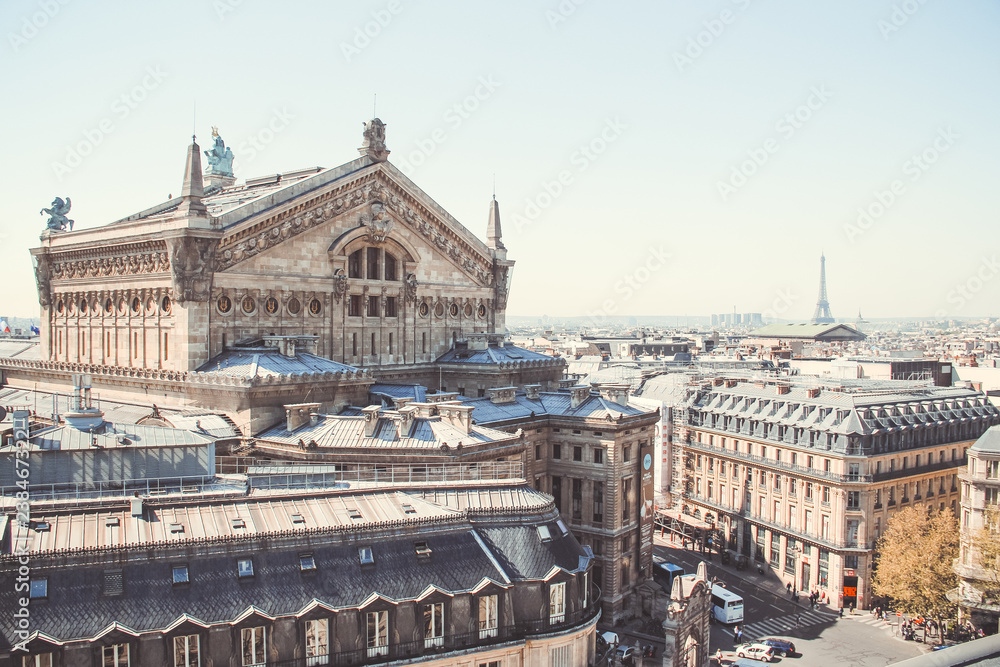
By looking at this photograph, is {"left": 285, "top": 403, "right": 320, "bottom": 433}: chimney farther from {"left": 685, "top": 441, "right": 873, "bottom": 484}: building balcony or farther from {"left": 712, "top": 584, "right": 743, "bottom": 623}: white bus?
{"left": 685, "top": 441, "right": 873, "bottom": 484}: building balcony

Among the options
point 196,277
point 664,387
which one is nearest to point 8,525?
point 196,277

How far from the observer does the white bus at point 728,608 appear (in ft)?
231

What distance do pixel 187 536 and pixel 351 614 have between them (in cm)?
718

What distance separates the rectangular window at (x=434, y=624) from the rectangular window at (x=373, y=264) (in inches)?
1533

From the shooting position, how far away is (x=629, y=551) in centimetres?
6806

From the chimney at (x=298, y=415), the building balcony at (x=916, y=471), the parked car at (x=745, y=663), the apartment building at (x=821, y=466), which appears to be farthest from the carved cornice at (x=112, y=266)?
the building balcony at (x=916, y=471)

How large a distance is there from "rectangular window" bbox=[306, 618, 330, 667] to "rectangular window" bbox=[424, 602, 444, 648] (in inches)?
169

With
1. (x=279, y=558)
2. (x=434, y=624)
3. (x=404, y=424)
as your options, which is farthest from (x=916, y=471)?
(x=279, y=558)

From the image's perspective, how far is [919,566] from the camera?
67.9m

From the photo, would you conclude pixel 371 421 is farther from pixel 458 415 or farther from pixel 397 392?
pixel 397 392

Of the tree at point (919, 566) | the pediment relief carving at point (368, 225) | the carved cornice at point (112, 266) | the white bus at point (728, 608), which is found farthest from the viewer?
the white bus at point (728, 608)

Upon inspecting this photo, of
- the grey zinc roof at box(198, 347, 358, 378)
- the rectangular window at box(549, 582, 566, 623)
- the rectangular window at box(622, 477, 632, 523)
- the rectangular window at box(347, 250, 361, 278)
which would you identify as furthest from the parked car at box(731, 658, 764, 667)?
the rectangular window at box(347, 250, 361, 278)

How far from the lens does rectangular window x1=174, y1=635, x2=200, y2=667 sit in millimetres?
32969

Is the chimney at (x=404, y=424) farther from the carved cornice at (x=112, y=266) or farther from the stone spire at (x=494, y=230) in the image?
the stone spire at (x=494, y=230)
